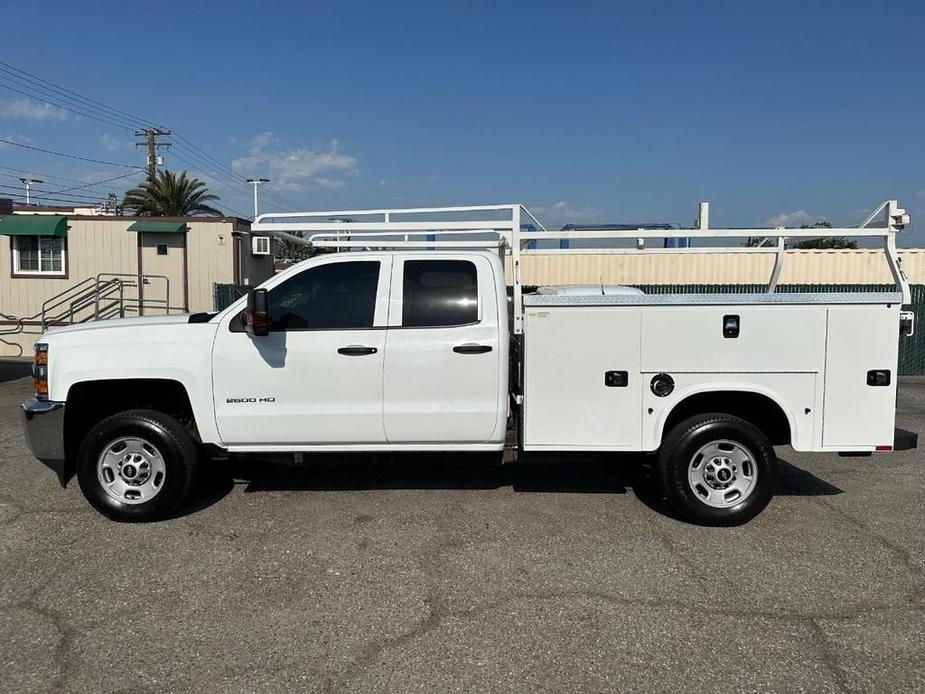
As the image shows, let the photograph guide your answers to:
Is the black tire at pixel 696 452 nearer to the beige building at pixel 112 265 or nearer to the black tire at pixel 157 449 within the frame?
the black tire at pixel 157 449

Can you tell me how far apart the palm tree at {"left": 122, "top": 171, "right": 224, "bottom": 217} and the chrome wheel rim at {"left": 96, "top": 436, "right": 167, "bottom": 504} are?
1130 inches

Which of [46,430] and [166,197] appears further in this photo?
[166,197]

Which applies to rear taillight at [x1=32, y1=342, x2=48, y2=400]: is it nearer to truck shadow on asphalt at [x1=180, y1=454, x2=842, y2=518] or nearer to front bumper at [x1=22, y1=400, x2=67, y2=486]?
front bumper at [x1=22, y1=400, x2=67, y2=486]

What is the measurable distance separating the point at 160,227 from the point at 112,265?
5.40 feet

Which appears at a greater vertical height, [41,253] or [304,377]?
[41,253]

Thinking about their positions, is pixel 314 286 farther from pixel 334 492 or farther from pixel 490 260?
pixel 334 492

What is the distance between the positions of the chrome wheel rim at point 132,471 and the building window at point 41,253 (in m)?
15.7

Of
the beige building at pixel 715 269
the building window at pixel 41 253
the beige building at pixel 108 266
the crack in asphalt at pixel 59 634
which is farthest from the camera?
the beige building at pixel 715 269

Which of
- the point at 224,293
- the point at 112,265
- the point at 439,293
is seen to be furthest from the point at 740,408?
the point at 112,265

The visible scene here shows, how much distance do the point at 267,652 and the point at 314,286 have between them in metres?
2.63

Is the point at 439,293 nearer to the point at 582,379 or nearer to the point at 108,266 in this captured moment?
the point at 582,379

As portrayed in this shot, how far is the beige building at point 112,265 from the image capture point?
60.0 ft

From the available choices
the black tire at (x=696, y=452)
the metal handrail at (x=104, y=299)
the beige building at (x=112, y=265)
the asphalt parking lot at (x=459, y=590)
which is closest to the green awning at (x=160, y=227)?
the beige building at (x=112, y=265)

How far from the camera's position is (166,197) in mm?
31578
